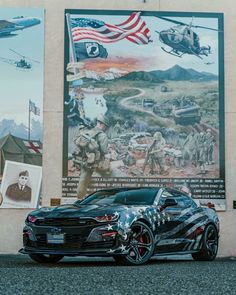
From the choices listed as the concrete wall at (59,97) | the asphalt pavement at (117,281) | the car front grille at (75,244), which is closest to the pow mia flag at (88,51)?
the concrete wall at (59,97)

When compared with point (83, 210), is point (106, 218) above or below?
below

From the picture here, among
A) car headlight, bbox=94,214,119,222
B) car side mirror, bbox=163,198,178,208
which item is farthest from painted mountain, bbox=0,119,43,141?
car headlight, bbox=94,214,119,222

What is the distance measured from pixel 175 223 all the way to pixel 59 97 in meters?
6.85

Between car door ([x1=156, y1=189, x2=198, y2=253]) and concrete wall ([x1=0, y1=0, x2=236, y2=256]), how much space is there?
511 centimetres

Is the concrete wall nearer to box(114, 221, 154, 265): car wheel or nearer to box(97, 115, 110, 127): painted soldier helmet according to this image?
box(97, 115, 110, 127): painted soldier helmet

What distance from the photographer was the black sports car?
35.8ft

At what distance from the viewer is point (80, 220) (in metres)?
11.0

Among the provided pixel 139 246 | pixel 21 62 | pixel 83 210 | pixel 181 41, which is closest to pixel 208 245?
pixel 139 246

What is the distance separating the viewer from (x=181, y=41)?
18.6 metres

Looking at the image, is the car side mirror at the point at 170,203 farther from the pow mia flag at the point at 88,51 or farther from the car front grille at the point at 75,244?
the pow mia flag at the point at 88,51

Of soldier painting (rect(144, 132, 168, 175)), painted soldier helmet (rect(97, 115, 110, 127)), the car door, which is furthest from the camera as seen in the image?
painted soldier helmet (rect(97, 115, 110, 127))

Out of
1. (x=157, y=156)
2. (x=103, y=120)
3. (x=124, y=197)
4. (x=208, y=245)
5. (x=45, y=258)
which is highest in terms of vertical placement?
(x=103, y=120)

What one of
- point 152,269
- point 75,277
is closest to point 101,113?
point 152,269

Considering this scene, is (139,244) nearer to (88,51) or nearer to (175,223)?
(175,223)
